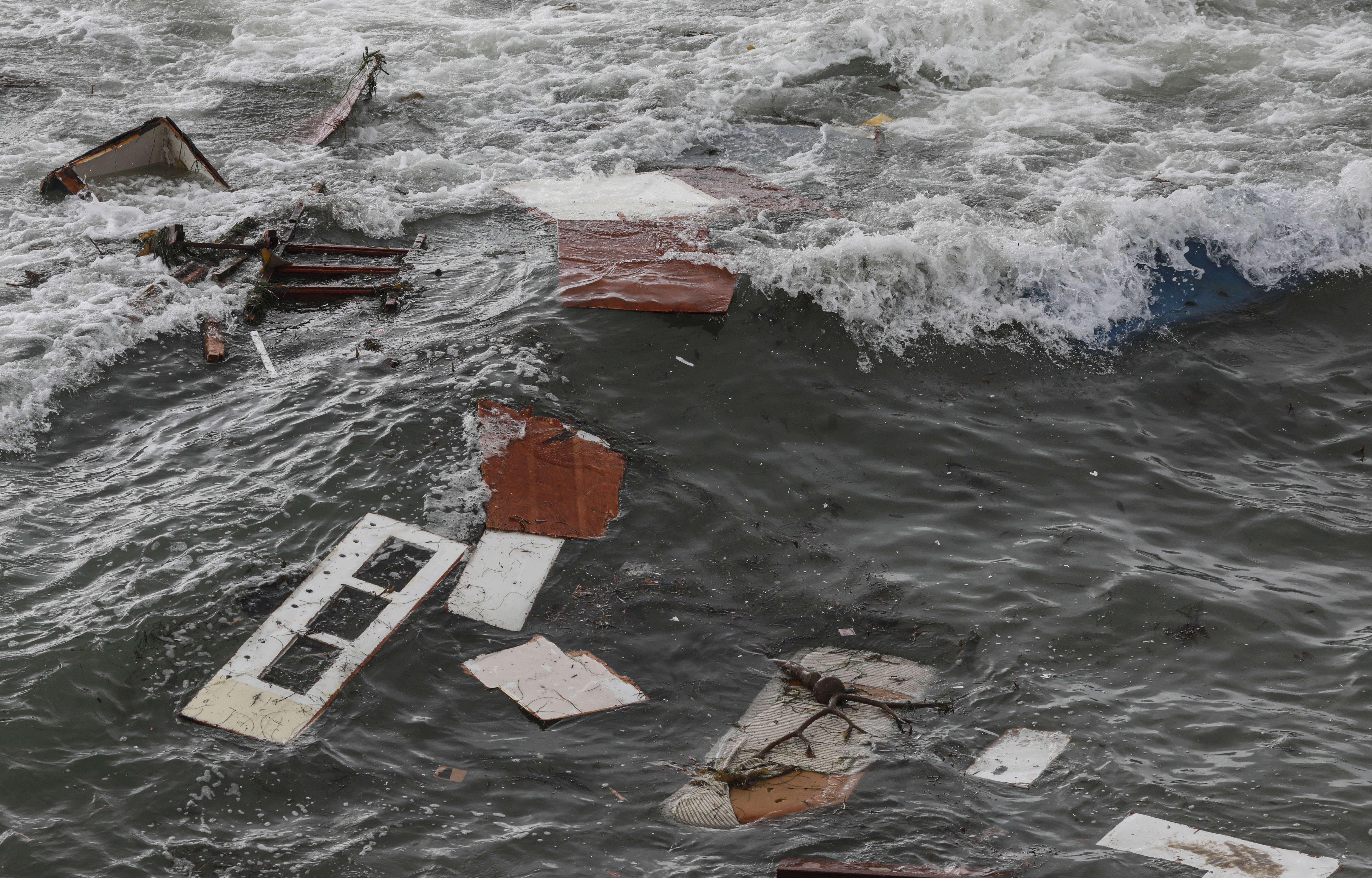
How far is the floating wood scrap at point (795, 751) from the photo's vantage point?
4109mm

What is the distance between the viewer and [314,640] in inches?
188

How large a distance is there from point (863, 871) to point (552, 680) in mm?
1685

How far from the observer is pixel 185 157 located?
29.6 feet

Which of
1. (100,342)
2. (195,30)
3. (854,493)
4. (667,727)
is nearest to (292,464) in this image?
(100,342)

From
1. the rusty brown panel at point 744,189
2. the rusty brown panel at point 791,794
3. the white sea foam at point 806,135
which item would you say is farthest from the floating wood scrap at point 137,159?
the rusty brown panel at point 791,794

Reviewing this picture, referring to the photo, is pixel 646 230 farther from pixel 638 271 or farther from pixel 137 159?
pixel 137 159

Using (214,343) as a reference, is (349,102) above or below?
above

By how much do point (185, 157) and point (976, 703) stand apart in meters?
8.17

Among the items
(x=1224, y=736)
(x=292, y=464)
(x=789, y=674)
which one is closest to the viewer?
(x=1224, y=736)

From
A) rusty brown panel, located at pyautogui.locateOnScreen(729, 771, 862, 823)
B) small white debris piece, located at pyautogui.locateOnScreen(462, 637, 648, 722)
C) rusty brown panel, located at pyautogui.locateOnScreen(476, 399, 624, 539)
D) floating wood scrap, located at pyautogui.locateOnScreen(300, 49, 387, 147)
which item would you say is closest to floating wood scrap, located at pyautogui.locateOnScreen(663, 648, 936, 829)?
rusty brown panel, located at pyautogui.locateOnScreen(729, 771, 862, 823)

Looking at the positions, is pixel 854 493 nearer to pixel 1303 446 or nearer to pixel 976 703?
pixel 976 703

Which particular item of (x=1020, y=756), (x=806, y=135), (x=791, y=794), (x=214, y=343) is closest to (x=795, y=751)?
(x=791, y=794)

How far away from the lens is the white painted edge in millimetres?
6660

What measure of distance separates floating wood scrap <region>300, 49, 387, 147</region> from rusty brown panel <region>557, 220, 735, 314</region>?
358 centimetres
